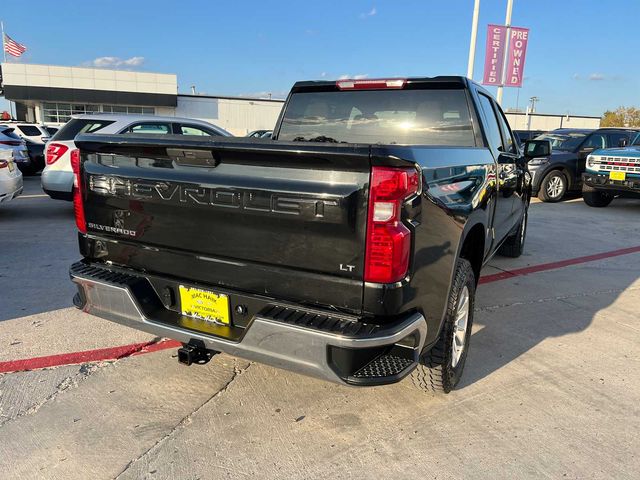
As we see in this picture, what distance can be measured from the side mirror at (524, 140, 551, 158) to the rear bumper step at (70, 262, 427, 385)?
3.63 meters

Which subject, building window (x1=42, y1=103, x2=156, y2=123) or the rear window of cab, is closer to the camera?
the rear window of cab

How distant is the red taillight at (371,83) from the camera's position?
3.88 meters

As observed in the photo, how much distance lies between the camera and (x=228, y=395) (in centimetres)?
301

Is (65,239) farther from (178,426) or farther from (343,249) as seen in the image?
(343,249)

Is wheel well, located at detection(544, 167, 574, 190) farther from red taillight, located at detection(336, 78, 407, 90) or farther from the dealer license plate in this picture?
the dealer license plate

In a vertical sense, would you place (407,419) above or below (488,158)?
below

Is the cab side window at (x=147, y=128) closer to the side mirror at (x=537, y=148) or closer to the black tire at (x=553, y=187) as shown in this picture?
the side mirror at (x=537, y=148)

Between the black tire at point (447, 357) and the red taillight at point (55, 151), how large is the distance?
693 centimetres

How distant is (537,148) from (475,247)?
2412 mm

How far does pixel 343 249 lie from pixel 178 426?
1439 mm

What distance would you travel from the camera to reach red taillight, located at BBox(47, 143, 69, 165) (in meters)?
7.68

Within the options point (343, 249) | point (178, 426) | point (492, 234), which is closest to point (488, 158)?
point (492, 234)

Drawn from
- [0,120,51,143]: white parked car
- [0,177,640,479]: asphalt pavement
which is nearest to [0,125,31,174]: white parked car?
[0,120,51,143]: white parked car

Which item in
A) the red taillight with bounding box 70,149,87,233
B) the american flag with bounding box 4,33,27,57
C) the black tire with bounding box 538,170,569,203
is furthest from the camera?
the american flag with bounding box 4,33,27,57
